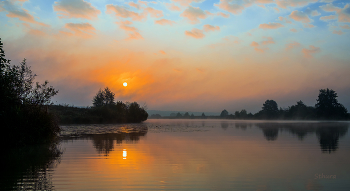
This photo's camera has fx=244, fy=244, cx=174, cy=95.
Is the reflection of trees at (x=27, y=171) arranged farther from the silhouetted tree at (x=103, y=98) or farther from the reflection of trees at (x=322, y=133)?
the silhouetted tree at (x=103, y=98)

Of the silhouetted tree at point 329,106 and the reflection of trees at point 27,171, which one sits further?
the silhouetted tree at point 329,106

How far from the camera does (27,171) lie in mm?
7203

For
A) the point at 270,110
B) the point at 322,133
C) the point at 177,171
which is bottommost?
the point at 322,133

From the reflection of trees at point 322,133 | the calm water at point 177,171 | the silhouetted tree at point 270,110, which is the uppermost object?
the silhouetted tree at point 270,110

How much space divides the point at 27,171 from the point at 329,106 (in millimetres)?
85005

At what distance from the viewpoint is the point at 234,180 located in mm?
6383

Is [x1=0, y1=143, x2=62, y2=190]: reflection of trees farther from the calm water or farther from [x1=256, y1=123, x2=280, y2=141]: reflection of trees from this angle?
[x1=256, y1=123, x2=280, y2=141]: reflection of trees

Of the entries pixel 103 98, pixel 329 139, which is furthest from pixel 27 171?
pixel 103 98

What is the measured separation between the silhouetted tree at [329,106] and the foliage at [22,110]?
79.9 meters

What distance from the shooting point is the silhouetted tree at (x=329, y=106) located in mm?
74500

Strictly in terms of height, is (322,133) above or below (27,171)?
below

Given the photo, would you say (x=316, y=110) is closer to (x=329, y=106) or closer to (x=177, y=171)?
(x=329, y=106)

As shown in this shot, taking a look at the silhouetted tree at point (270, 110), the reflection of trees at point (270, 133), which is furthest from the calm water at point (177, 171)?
the silhouetted tree at point (270, 110)

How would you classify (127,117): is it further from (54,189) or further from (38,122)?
(54,189)
